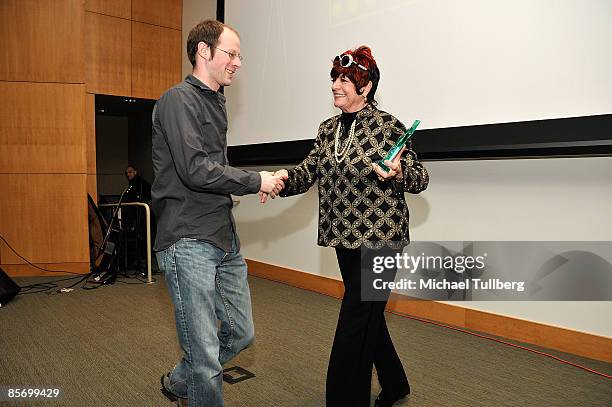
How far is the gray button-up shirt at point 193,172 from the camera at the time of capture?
1.57m

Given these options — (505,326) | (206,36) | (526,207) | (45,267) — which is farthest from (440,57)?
(45,267)

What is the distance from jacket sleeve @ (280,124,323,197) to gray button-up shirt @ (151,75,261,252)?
397 millimetres

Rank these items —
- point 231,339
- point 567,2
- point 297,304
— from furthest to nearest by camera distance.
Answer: point 297,304 < point 567,2 < point 231,339

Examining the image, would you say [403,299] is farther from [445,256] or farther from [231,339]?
[231,339]

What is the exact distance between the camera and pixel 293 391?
235 centimetres

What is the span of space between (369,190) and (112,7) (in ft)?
16.5

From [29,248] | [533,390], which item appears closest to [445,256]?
[533,390]

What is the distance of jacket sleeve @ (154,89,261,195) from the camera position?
5.11 feet

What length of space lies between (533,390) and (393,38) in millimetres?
2351

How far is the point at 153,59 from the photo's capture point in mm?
5938

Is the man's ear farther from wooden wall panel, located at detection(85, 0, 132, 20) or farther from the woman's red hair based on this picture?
wooden wall panel, located at detection(85, 0, 132, 20)

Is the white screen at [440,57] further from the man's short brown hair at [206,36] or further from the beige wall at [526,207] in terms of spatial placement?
the man's short brown hair at [206,36]

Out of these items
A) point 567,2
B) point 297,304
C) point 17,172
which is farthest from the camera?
point 17,172

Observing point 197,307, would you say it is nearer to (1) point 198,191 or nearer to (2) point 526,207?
(1) point 198,191
